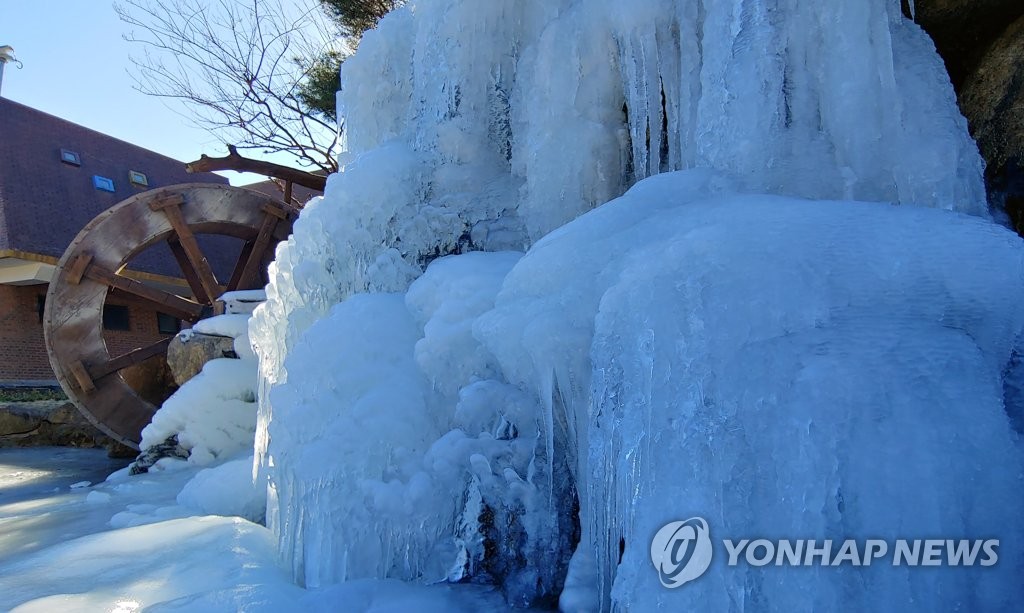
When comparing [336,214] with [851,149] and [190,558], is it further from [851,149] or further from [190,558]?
[851,149]

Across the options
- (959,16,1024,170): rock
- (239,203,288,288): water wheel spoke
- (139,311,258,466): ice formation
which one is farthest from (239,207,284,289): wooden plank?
(959,16,1024,170): rock

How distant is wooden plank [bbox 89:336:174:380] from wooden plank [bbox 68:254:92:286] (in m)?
1.02

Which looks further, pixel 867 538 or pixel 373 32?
pixel 373 32

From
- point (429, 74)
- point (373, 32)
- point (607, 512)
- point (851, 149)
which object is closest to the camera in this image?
point (607, 512)

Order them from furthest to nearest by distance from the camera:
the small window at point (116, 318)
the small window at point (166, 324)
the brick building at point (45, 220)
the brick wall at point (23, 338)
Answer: the small window at point (166, 324), the small window at point (116, 318), the brick wall at point (23, 338), the brick building at point (45, 220)

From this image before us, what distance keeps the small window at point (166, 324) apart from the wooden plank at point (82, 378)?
5.61 m

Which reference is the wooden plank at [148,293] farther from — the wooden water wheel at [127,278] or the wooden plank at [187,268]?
the wooden plank at [187,268]

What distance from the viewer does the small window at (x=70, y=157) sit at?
1198 centimetres

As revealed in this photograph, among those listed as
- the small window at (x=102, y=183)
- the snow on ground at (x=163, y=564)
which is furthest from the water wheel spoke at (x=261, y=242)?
the small window at (x=102, y=183)

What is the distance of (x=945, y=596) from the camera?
3.87ft

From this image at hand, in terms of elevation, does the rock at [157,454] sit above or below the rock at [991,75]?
below

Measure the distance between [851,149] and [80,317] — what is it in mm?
8200

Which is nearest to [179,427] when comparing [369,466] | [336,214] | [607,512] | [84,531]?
[84,531]

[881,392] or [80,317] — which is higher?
[80,317]
